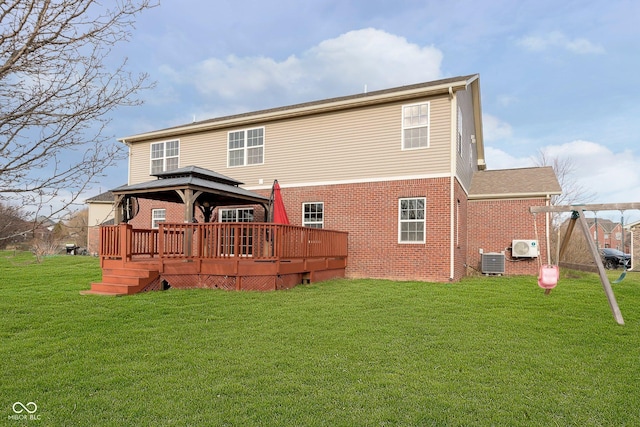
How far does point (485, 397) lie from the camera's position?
3.46 meters

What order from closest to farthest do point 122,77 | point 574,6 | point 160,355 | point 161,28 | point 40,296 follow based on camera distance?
point 122,77
point 161,28
point 160,355
point 40,296
point 574,6

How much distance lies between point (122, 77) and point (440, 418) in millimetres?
3508

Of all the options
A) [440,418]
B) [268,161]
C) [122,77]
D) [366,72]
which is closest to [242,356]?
[440,418]

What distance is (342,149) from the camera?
1293 centimetres

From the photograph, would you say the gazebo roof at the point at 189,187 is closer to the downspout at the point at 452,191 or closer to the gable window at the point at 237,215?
the gable window at the point at 237,215

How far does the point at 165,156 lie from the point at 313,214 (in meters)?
7.53

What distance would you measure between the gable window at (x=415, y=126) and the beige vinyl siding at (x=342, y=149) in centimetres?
15

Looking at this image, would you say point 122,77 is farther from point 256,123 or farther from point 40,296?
point 256,123

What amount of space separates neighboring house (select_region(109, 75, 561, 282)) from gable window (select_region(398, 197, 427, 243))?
3 centimetres

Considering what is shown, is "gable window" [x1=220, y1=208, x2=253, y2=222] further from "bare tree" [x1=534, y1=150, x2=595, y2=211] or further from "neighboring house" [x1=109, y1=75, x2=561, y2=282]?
"bare tree" [x1=534, y1=150, x2=595, y2=211]

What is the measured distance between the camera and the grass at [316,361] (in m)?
3.14

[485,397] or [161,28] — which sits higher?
[161,28]

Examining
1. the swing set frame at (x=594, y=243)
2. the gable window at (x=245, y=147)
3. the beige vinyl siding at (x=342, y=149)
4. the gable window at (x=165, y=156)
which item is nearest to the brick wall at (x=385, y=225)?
the beige vinyl siding at (x=342, y=149)

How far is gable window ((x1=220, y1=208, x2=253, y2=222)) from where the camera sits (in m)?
14.5
